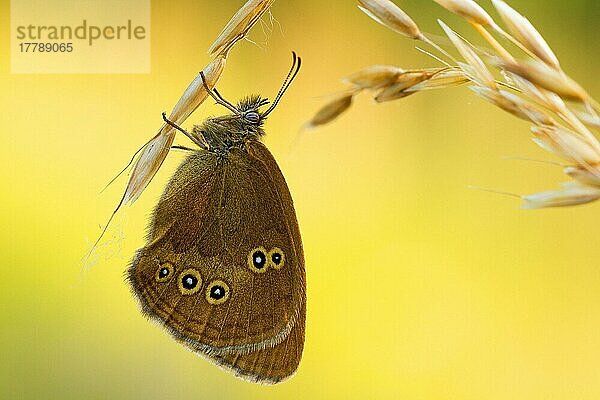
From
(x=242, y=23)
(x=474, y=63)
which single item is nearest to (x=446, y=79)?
(x=474, y=63)

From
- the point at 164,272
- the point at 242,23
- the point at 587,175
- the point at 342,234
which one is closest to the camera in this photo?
the point at 587,175

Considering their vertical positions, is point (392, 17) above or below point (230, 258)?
above

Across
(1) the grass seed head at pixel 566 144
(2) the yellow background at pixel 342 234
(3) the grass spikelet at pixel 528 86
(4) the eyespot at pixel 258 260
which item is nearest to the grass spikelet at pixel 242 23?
(3) the grass spikelet at pixel 528 86

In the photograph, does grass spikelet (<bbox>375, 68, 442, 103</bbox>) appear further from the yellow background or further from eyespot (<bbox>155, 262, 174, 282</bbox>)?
the yellow background

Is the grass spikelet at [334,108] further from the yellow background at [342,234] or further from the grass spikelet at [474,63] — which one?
the yellow background at [342,234]

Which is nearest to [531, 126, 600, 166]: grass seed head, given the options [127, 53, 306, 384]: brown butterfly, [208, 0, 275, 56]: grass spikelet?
[208, 0, 275, 56]: grass spikelet

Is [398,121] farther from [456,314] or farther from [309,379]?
[309,379]

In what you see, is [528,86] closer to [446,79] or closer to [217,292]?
[446,79]
